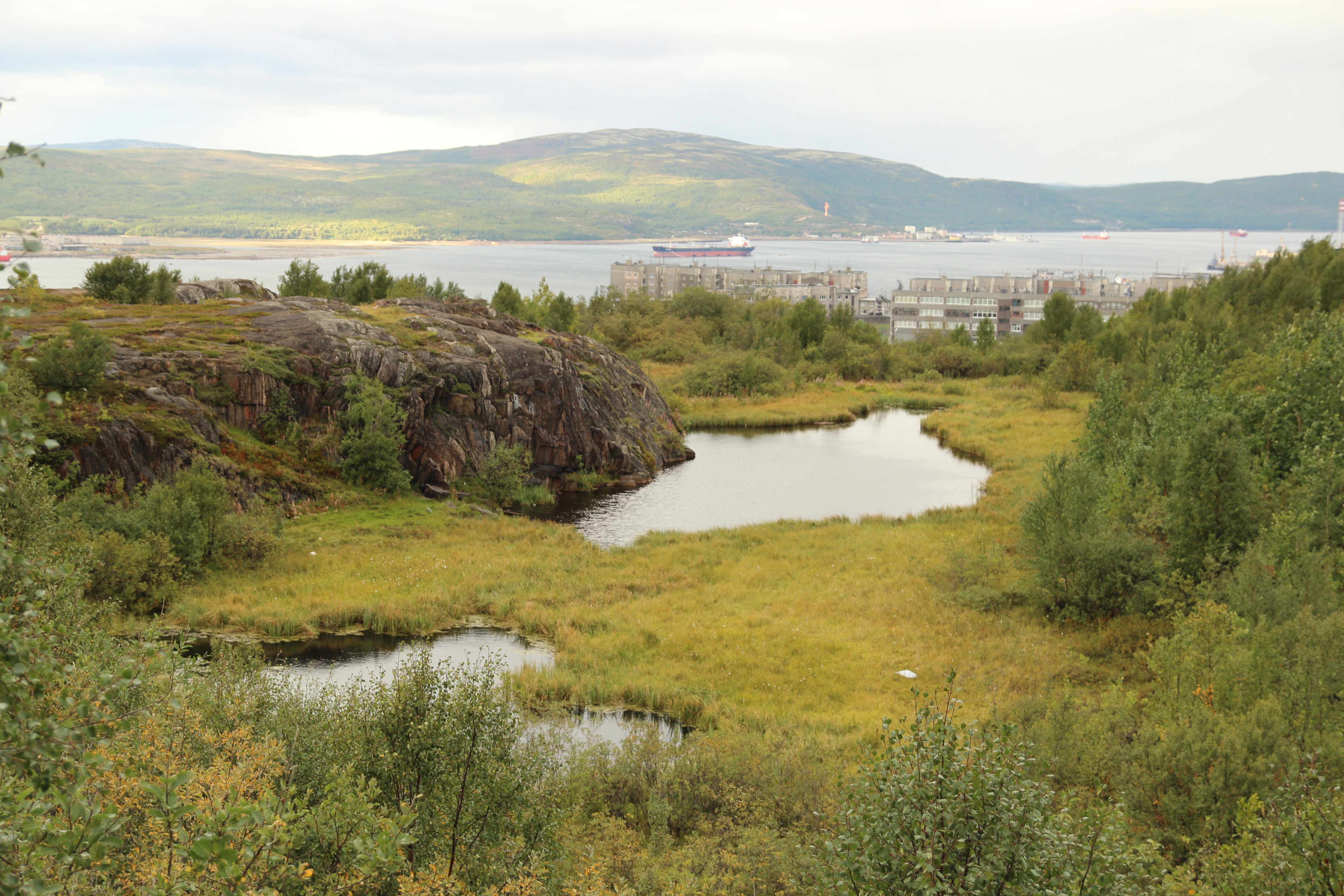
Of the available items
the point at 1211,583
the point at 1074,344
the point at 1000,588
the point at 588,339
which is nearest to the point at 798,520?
the point at 1000,588

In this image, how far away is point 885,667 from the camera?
24500mm

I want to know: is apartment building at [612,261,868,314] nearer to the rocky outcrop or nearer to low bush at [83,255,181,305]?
the rocky outcrop

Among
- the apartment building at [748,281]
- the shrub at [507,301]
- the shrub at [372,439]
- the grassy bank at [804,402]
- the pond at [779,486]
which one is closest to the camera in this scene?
the shrub at [372,439]

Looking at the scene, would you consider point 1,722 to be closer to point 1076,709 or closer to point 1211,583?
point 1076,709

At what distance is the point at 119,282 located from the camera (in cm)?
5253

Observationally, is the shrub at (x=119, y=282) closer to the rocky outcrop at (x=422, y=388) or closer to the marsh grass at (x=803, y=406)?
the rocky outcrop at (x=422, y=388)

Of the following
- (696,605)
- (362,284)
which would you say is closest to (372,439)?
(696,605)

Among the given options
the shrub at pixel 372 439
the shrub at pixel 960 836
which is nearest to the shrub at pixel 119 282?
the shrub at pixel 372 439

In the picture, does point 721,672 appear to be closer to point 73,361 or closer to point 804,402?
point 73,361

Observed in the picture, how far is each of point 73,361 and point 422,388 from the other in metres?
14.3

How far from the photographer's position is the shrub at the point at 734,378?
253 feet

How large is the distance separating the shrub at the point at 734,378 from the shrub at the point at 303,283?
30.3 m

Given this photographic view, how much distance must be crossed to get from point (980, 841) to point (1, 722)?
8204 mm

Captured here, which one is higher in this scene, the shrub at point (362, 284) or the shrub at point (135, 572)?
the shrub at point (362, 284)
